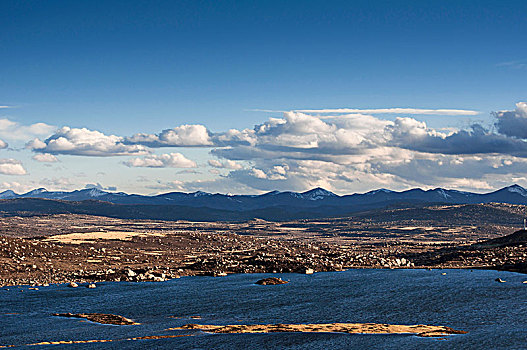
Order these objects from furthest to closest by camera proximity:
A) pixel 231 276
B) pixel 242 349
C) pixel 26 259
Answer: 1. pixel 26 259
2. pixel 231 276
3. pixel 242 349

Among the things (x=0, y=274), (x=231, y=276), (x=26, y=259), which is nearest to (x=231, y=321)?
(x=231, y=276)

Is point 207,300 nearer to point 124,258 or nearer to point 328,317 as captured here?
point 328,317

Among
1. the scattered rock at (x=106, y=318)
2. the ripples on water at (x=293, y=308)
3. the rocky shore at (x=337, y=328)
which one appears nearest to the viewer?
the ripples on water at (x=293, y=308)

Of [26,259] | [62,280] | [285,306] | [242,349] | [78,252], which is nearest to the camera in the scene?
[242,349]

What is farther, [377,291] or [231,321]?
[377,291]

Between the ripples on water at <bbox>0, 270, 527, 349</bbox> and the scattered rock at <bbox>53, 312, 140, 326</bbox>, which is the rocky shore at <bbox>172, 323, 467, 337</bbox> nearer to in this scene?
the ripples on water at <bbox>0, 270, 527, 349</bbox>

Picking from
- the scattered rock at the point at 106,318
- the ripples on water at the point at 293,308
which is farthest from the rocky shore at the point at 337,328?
the scattered rock at the point at 106,318

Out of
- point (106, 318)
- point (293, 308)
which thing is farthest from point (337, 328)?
point (106, 318)

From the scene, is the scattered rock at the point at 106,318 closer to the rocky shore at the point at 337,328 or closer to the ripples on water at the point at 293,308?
the ripples on water at the point at 293,308
